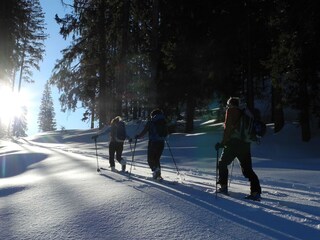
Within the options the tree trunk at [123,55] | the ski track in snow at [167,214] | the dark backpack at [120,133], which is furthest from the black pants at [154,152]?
the tree trunk at [123,55]

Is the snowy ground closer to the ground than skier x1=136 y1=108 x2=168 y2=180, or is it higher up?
closer to the ground

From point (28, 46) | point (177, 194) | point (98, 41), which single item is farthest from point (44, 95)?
point (177, 194)

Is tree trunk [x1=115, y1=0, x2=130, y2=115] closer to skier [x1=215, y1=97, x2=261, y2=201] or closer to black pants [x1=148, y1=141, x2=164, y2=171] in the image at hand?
black pants [x1=148, y1=141, x2=164, y2=171]

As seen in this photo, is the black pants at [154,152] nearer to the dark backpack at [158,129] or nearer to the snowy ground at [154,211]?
the dark backpack at [158,129]

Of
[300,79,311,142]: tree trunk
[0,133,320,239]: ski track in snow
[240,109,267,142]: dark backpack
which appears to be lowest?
[0,133,320,239]: ski track in snow

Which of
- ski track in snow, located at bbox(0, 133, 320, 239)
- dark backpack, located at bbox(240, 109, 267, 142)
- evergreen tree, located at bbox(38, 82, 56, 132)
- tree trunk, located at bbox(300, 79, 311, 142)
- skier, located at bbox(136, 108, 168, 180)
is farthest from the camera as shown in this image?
evergreen tree, located at bbox(38, 82, 56, 132)

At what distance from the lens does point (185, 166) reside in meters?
14.0

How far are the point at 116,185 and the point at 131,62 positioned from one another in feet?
53.8

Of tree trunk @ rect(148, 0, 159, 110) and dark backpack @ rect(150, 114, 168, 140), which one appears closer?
dark backpack @ rect(150, 114, 168, 140)

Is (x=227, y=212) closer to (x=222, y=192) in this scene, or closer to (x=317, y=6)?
(x=222, y=192)

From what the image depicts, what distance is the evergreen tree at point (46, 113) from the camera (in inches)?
3457

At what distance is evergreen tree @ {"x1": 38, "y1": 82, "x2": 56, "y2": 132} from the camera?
288 feet

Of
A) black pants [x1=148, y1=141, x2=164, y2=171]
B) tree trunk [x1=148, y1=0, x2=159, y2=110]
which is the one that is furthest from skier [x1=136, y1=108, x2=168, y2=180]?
tree trunk [x1=148, y1=0, x2=159, y2=110]

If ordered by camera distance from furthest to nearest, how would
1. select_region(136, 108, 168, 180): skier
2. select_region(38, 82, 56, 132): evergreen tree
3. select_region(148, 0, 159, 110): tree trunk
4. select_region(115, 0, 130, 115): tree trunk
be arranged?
select_region(38, 82, 56, 132): evergreen tree < select_region(115, 0, 130, 115): tree trunk < select_region(148, 0, 159, 110): tree trunk < select_region(136, 108, 168, 180): skier
